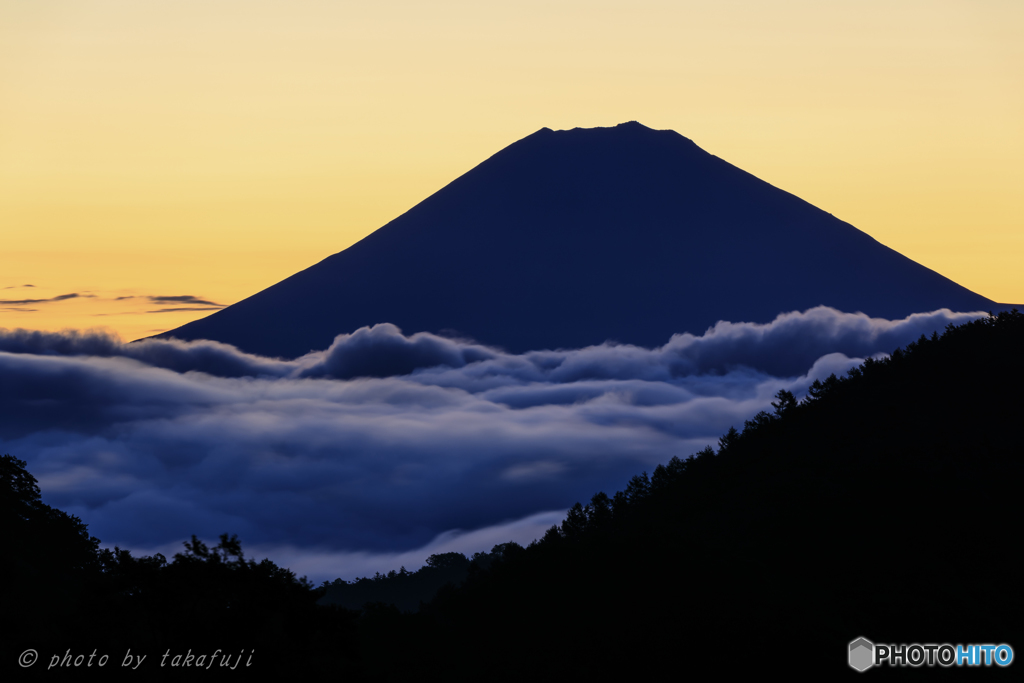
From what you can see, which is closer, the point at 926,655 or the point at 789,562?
the point at 926,655

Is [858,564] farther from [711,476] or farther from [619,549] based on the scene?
[711,476]

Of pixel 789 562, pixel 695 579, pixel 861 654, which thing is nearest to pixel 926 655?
pixel 861 654

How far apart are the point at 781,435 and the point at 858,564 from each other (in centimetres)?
2787

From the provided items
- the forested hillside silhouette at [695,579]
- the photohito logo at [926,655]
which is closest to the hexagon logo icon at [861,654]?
the photohito logo at [926,655]

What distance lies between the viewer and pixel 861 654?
41.6 metres

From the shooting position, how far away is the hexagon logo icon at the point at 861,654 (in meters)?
40.5

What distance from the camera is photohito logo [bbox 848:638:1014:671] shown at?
41.6m

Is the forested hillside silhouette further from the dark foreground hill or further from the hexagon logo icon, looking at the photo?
the hexagon logo icon

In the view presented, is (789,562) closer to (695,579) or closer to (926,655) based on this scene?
(695,579)

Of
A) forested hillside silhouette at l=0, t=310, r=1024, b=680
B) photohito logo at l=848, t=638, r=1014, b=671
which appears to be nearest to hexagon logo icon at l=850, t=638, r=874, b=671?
photohito logo at l=848, t=638, r=1014, b=671

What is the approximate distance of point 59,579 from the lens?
45.6m

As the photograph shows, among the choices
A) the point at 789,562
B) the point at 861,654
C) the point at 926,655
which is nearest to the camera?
the point at 861,654

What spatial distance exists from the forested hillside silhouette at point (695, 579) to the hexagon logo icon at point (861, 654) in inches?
29.2

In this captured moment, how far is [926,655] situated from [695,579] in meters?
11.5
